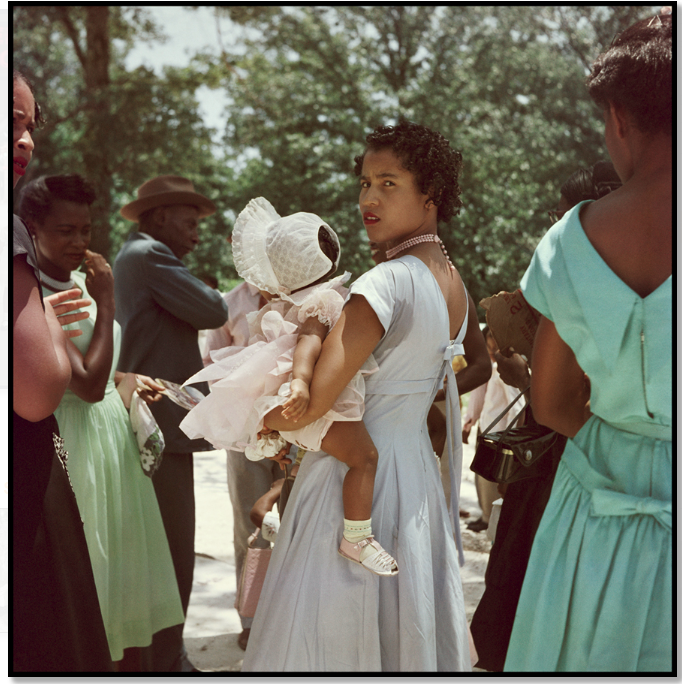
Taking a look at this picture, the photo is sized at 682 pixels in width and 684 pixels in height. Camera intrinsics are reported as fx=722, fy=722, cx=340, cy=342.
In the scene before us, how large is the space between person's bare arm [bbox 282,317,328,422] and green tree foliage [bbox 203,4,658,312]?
1161 centimetres

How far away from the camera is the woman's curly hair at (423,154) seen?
7.38ft

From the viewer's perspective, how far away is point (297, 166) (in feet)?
51.1

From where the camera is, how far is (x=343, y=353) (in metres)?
2.01

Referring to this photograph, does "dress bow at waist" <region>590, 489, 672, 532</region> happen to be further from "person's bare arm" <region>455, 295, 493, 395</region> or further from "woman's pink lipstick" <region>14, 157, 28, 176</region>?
Answer: "woman's pink lipstick" <region>14, 157, 28, 176</region>

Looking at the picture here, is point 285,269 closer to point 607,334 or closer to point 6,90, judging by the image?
point 6,90

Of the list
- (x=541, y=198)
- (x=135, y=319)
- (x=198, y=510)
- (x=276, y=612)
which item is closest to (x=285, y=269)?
(x=276, y=612)

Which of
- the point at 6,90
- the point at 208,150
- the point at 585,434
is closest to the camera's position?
the point at 585,434

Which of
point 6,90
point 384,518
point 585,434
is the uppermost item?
point 6,90

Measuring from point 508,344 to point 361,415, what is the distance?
0.98 meters

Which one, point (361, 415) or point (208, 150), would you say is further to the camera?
point (208, 150)

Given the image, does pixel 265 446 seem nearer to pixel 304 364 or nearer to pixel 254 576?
pixel 304 364

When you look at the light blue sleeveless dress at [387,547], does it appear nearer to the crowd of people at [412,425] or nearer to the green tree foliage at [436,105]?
the crowd of people at [412,425]

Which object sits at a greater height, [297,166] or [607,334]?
[297,166]

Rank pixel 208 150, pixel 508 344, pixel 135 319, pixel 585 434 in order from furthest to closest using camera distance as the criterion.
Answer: pixel 208 150, pixel 135 319, pixel 508 344, pixel 585 434
